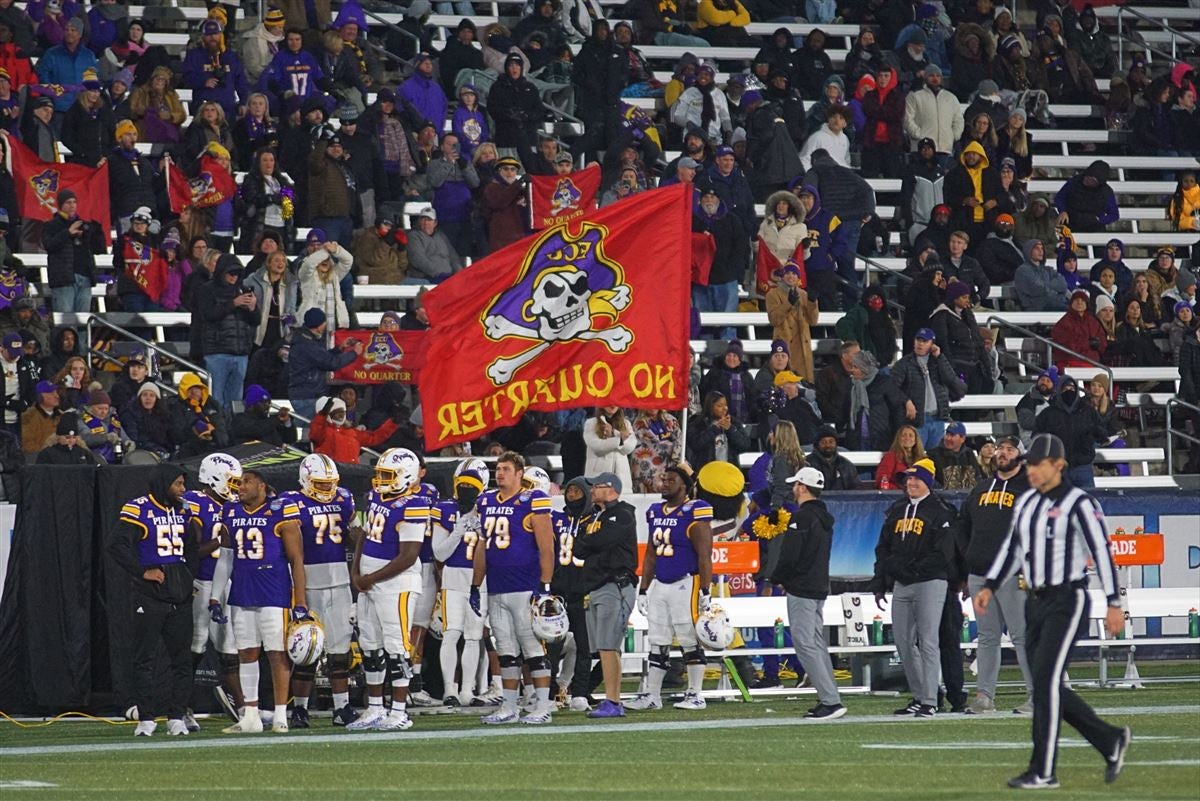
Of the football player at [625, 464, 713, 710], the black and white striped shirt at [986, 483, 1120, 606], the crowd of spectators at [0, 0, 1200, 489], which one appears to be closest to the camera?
the black and white striped shirt at [986, 483, 1120, 606]

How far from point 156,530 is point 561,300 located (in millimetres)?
5112

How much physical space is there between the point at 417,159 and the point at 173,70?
3.05 metres

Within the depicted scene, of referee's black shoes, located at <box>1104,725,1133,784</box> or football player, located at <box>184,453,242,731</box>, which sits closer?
referee's black shoes, located at <box>1104,725,1133,784</box>

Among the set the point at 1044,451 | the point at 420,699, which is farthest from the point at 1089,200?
the point at 1044,451

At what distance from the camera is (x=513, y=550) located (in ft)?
51.6

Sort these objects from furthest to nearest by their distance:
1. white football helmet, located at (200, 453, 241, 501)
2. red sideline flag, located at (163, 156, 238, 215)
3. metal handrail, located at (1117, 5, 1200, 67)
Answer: metal handrail, located at (1117, 5, 1200, 67)
red sideline flag, located at (163, 156, 238, 215)
white football helmet, located at (200, 453, 241, 501)

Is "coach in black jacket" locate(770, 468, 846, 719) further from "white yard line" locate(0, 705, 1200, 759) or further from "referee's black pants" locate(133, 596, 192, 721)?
"referee's black pants" locate(133, 596, 192, 721)

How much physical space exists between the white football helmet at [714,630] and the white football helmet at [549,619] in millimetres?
1333

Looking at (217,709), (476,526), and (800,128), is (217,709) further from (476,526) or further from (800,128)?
(800,128)

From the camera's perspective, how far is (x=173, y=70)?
82.9 ft

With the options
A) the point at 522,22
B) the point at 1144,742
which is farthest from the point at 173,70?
the point at 1144,742

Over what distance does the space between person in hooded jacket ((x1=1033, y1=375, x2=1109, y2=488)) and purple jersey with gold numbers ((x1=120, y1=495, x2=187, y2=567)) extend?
10.7m

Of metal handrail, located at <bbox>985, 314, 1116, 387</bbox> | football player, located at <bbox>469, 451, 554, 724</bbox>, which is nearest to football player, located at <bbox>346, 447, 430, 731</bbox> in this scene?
football player, located at <bbox>469, 451, 554, 724</bbox>

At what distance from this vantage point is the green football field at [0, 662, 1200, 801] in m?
10.6
